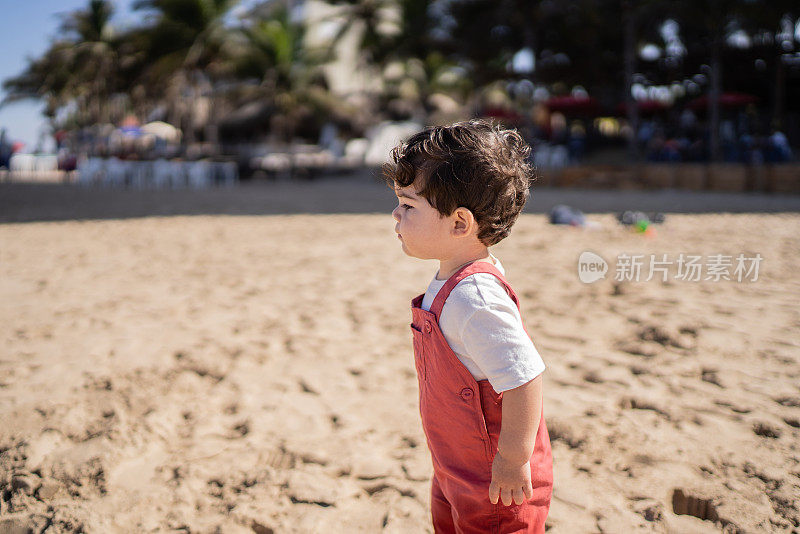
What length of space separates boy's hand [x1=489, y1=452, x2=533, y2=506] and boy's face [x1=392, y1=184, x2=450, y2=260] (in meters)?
0.46

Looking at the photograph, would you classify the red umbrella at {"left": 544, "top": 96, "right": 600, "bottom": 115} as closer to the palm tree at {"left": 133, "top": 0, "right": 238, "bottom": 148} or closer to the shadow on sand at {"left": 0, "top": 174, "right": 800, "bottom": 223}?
the shadow on sand at {"left": 0, "top": 174, "right": 800, "bottom": 223}

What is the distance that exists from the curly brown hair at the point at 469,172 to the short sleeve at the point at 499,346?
19 centimetres

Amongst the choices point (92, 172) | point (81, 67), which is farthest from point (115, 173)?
point (81, 67)

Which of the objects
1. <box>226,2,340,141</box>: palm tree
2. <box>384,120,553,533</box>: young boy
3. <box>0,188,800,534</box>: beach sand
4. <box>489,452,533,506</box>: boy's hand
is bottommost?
<box>0,188,800,534</box>: beach sand

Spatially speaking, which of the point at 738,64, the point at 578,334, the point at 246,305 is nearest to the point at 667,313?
the point at 578,334

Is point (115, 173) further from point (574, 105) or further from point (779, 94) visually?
point (779, 94)

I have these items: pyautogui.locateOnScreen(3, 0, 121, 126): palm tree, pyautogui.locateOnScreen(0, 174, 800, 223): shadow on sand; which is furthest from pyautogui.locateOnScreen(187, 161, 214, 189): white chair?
pyautogui.locateOnScreen(3, 0, 121, 126): palm tree

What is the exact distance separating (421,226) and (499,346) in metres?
0.31

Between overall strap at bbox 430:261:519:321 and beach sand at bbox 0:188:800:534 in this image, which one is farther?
beach sand at bbox 0:188:800:534

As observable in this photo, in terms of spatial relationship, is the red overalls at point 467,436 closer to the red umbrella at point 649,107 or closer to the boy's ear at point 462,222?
the boy's ear at point 462,222

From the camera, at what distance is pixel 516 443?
1119 millimetres

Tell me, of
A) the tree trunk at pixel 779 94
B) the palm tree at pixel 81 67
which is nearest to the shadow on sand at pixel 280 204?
the tree trunk at pixel 779 94

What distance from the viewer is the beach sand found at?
71.1 inches

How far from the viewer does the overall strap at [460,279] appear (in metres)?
1.16
